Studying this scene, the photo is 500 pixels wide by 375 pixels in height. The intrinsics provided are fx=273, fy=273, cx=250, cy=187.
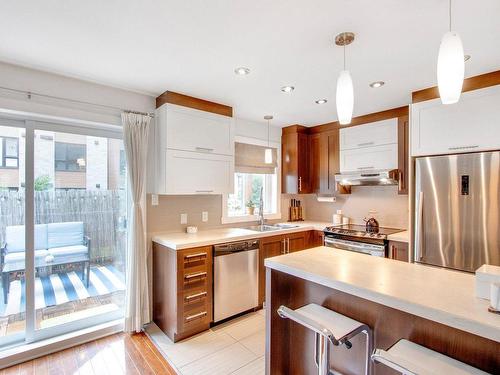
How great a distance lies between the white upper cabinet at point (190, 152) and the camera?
281 cm

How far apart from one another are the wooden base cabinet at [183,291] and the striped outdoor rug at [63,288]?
1.71 feet

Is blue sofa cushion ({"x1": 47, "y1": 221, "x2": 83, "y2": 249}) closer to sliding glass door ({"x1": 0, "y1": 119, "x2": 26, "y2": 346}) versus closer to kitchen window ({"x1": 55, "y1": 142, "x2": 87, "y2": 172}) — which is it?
sliding glass door ({"x1": 0, "y1": 119, "x2": 26, "y2": 346})

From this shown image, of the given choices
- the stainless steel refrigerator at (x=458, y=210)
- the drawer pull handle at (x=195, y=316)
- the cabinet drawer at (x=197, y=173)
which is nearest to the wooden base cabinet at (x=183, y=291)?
the drawer pull handle at (x=195, y=316)

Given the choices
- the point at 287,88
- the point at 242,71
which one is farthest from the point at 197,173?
the point at 287,88

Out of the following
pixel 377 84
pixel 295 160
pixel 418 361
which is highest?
pixel 377 84

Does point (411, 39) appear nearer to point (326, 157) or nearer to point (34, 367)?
point (326, 157)

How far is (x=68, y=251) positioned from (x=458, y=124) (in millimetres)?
3908

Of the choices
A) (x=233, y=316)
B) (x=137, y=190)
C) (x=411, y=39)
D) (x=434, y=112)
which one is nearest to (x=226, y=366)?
(x=233, y=316)

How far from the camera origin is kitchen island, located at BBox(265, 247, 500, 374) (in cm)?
117

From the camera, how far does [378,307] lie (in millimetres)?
1525

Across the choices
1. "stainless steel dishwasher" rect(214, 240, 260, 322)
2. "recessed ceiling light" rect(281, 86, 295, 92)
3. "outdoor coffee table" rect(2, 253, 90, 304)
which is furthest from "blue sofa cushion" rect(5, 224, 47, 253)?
"recessed ceiling light" rect(281, 86, 295, 92)

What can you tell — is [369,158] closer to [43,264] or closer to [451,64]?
[451,64]

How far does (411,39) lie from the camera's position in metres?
1.84

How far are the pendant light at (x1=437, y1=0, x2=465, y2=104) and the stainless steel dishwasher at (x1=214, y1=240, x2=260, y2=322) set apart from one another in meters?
2.28
